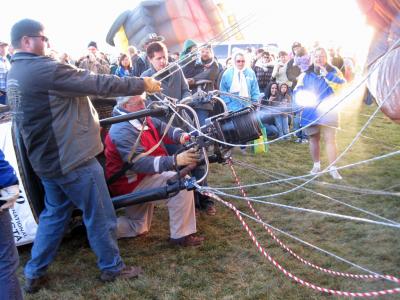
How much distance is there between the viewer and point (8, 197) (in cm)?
233

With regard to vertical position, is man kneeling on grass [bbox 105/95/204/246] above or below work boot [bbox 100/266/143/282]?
above

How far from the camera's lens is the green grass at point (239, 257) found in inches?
119

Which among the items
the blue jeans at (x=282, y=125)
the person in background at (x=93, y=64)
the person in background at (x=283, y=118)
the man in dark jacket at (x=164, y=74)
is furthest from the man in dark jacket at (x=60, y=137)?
the person in background at (x=93, y=64)

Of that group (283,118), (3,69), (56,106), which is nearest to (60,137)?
(56,106)

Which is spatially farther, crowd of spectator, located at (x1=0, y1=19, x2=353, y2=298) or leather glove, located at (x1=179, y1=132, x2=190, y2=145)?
leather glove, located at (x1=179, y1=132, x2=190, y2=145)

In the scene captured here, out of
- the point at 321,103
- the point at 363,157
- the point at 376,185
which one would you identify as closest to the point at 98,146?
the point at 321,103

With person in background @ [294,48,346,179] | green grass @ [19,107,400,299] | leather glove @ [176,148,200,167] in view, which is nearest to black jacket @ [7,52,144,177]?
leather glove @ [176,148,200,167]

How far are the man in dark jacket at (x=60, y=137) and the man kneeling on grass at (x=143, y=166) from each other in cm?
46

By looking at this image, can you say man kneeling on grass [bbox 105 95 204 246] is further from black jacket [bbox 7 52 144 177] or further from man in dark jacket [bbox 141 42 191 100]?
man in dark jacket [bbox 141 42 191 100]

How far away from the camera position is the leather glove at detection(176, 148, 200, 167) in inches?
129

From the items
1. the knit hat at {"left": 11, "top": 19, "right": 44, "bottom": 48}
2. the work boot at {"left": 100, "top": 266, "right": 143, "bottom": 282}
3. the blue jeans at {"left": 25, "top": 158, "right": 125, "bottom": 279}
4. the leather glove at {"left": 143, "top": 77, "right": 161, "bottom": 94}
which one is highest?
the knit hat at {"left": 11, "top": 19, "right": 44, "bottom": 48}

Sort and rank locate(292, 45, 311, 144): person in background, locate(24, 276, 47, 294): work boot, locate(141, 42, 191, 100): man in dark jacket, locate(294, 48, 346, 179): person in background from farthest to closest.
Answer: locate(292, 45, 311, 144): person in background
locate(294, 48, 346, 179): person in background
locate(141, 42, 191, 100): man in dark jacket
locate(24, 276, 47, 294): work boot

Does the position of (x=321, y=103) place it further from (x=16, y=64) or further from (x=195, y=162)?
(x=16, y=64)

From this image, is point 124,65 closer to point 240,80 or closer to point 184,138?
point 240,80
